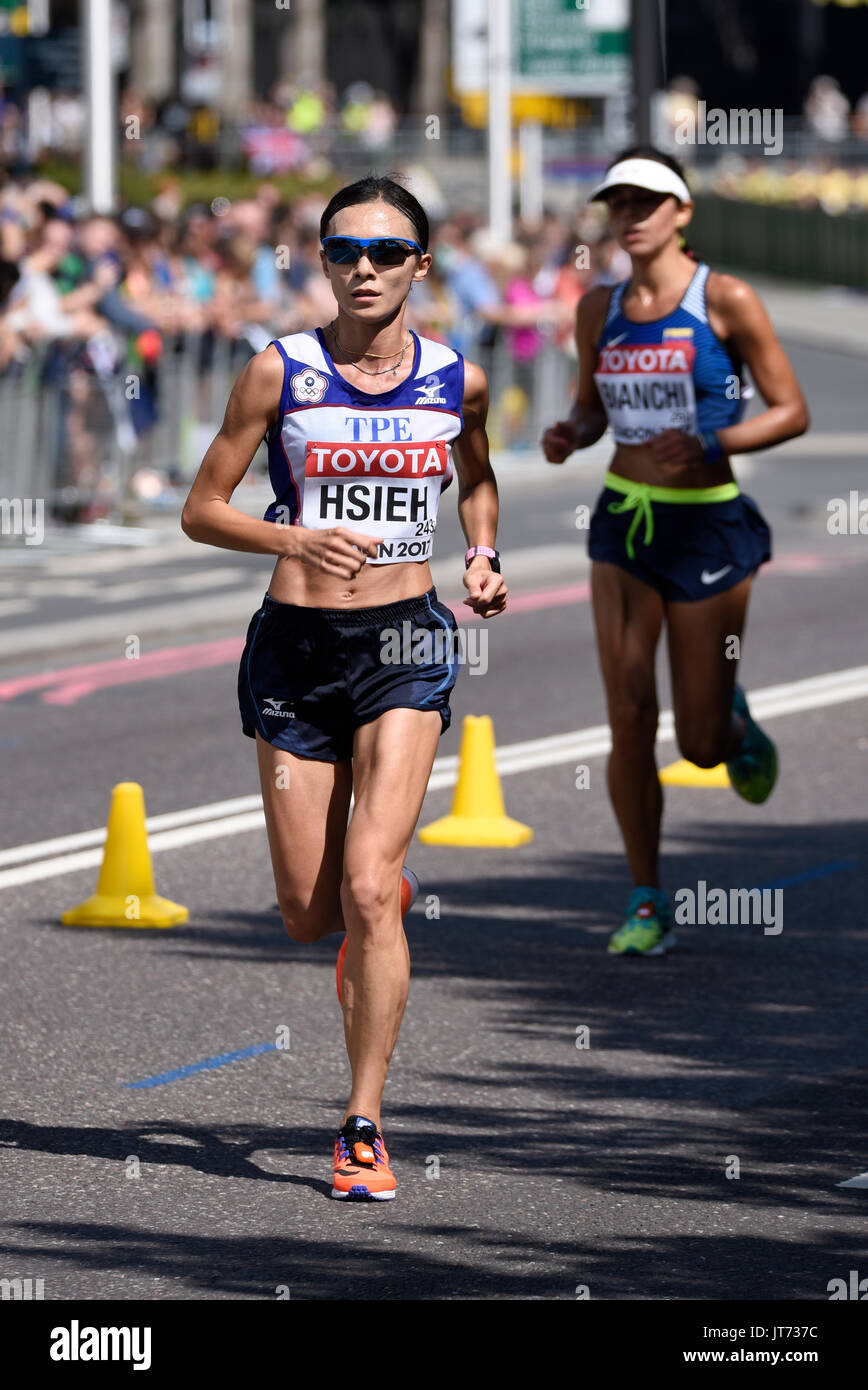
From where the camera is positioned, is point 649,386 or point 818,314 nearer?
point 649,386

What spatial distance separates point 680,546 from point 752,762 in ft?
3.17

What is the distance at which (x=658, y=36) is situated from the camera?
14.2m

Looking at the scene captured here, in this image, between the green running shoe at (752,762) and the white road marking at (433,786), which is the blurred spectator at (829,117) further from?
the green running shoe at (752,762)

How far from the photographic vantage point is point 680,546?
7918 millimetres

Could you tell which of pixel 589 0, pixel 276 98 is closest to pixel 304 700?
pixel 589 0

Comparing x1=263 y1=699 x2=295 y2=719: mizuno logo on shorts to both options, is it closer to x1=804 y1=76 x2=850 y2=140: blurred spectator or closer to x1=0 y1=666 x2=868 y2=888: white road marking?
x1=0 y1=666 x2=868 y2=888: white road marking

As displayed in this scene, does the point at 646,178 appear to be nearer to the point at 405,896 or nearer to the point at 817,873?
the point at 817,873

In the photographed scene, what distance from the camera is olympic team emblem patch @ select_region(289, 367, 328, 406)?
5.84 metres

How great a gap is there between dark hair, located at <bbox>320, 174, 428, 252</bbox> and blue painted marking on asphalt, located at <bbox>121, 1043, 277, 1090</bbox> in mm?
2165

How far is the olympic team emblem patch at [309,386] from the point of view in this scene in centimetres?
584

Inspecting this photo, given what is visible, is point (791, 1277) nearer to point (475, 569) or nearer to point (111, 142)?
point (475, 569)

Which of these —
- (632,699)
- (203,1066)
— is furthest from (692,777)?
(203,1066)

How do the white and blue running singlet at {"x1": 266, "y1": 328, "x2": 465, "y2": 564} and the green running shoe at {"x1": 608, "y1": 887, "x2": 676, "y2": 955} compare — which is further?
the green running shoe at {"x1": 608, "y1": 887, "x2": 676, "y2": 955}

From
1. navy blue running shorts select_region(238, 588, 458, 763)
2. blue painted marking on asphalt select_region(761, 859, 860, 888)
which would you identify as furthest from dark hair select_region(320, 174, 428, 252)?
blue painted marking on asphalt select_region(761, 859, 860, 888)
